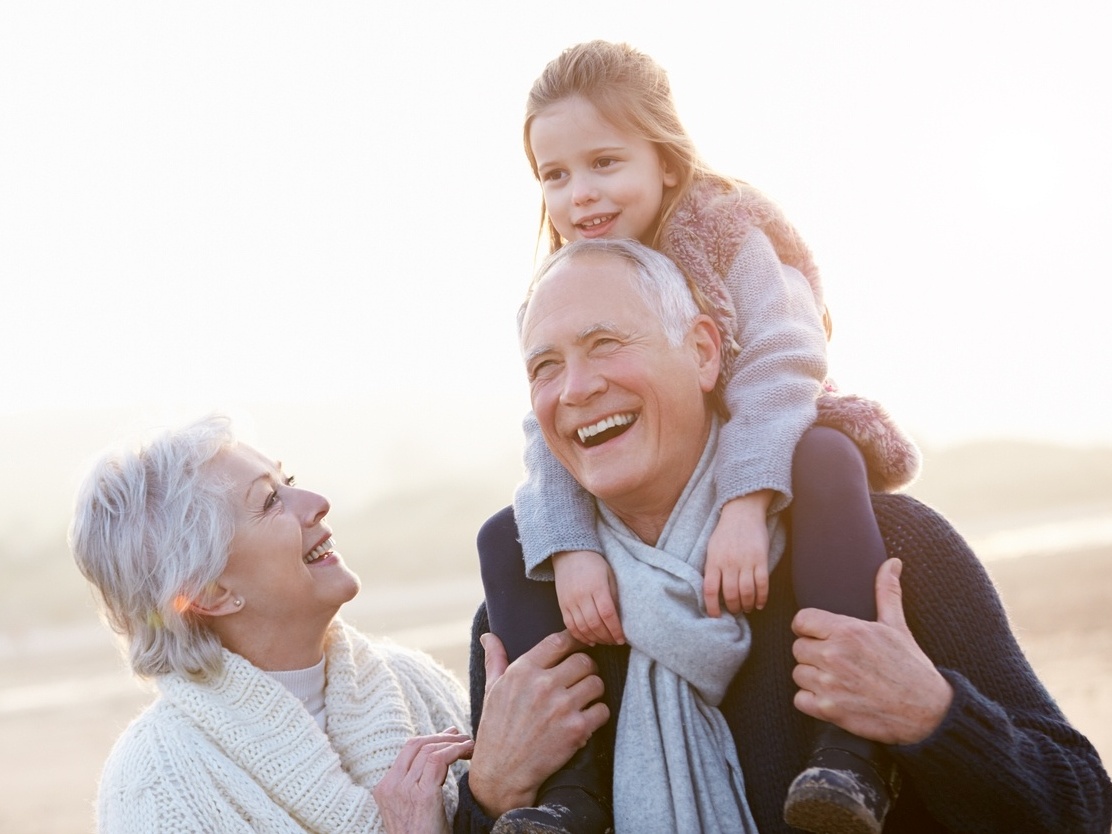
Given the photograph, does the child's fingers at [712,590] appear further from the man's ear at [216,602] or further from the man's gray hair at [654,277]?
the man's ear at [216,602]

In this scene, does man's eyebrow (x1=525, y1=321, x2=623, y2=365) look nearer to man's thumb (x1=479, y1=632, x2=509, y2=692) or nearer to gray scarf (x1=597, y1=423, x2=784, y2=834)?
gray scarf (x1=597, y1=423, x2=784, y2=834)

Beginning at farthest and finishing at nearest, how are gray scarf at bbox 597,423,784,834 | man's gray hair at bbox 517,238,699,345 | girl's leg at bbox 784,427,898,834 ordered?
man's gray hair at bbox 517,238,699,345, gray scarf at bbox 597,423,784,834, girl's leg at bbox 784,427,898,834

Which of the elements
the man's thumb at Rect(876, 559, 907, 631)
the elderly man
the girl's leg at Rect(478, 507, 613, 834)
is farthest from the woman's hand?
the man's thumb at Rect(876, 559, 907, 631)

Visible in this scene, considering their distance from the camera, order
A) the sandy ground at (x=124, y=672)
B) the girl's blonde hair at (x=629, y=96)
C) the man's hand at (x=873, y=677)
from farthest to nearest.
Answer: the sandy ground at (x=124, y=672), the girl's blonde hair at (x=629, y=96), the man's hand at (x=873, y=677)

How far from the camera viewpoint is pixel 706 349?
295 centimetres

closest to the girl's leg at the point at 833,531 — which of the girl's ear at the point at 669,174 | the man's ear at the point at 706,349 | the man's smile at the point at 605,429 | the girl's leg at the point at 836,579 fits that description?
the girl's leg at the point at 836,579

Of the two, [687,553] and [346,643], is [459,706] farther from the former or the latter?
[687,553]

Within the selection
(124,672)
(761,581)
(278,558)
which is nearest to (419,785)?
(278,558)

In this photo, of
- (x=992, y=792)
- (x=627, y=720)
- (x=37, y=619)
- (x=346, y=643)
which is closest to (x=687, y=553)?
(x=627, y=720)

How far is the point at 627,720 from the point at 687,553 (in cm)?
41

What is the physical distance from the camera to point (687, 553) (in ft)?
9.18

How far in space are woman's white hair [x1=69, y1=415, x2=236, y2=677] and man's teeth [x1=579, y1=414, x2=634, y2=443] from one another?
1.12m

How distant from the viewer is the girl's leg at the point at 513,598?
2963 mm

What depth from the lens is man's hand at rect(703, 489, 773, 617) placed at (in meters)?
2.65
